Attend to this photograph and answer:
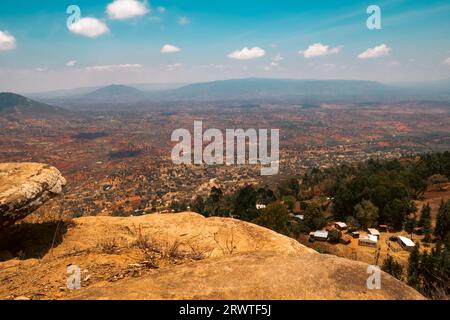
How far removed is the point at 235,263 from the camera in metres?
4.61

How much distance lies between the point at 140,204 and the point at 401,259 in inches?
1804

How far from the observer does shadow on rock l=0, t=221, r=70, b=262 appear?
685 cm

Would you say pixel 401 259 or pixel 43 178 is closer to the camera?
pixel 43 178

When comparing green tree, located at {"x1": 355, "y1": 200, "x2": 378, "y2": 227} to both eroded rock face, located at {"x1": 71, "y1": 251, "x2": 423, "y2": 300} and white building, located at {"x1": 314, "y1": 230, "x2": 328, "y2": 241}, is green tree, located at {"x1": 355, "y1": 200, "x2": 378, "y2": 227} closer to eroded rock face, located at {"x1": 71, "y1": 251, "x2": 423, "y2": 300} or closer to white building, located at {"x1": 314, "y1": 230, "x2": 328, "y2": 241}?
white building, located at {"x1": 314, "y1": 230, "x2": 328, "y2": 241}

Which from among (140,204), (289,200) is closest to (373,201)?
(289,200)

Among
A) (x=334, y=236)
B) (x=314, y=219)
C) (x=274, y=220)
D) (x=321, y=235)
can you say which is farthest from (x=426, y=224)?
(x=274, y=220)

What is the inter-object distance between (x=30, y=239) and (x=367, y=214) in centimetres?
3266

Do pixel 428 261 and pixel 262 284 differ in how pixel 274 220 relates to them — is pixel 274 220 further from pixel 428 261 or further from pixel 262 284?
pixel 262 284

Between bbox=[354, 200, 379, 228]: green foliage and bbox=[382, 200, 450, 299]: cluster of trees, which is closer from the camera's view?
bbox=[382, 200, 450, 299]: cluster of trees

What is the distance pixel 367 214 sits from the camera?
108ft

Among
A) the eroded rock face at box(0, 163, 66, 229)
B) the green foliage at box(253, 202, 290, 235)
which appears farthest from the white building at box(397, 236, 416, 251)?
the eroded rock face at box(0, 163, 66, 229)

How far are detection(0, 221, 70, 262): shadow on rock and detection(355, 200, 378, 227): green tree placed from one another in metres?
31.5

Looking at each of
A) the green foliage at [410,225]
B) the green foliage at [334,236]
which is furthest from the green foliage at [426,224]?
the green foliage at [334,236]
